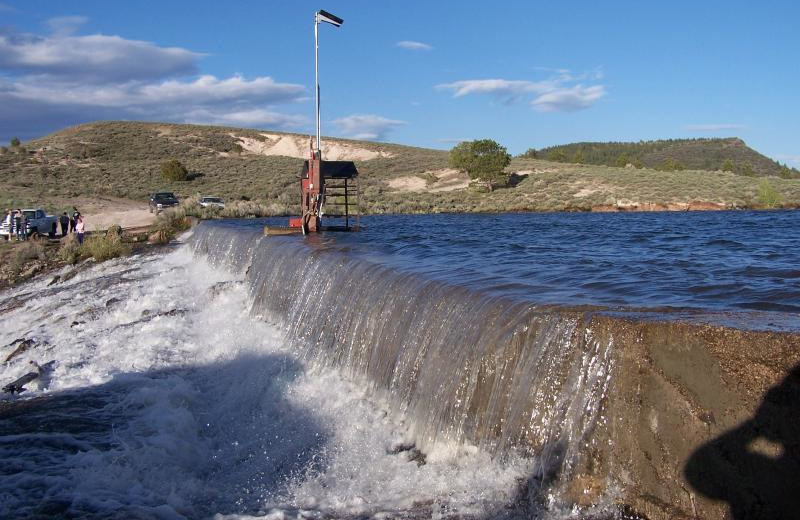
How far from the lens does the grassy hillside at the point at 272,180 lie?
1783 inches

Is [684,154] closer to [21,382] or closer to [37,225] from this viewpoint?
[37,225]

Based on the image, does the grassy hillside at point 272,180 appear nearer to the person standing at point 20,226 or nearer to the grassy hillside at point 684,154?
the person standing at point 20,226

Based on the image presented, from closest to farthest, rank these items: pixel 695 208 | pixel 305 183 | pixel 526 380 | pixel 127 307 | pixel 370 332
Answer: pixel 526 380, pixel 370 332, pixel 127 307, pixel 305 183, pixel 695 208

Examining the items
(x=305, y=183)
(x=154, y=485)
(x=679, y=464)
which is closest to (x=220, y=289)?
(x=305, y=183)

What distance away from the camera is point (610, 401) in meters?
4.83

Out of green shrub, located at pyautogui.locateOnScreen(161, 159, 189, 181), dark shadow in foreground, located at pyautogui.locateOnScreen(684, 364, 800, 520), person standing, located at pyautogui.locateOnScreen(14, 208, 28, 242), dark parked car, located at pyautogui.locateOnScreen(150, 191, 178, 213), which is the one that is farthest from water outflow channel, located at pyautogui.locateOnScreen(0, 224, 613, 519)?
green shrub, located at pyautogui.locateOnScreen(161, 159, 189, 181)

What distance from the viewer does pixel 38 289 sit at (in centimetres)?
2075

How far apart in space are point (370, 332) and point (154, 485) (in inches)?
127

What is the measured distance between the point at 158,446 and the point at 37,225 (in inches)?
1033

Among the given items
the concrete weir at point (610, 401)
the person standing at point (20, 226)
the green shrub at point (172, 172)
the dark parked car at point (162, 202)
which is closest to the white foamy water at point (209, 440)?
the concrete weir at point (610, 401)

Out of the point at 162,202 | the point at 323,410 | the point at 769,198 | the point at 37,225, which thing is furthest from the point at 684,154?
the point at 323,410

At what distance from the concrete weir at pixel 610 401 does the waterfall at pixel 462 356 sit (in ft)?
0.05

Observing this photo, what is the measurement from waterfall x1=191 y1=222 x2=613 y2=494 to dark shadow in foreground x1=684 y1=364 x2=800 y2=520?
85 centimetres

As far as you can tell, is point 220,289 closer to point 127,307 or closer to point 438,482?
point 127,307
